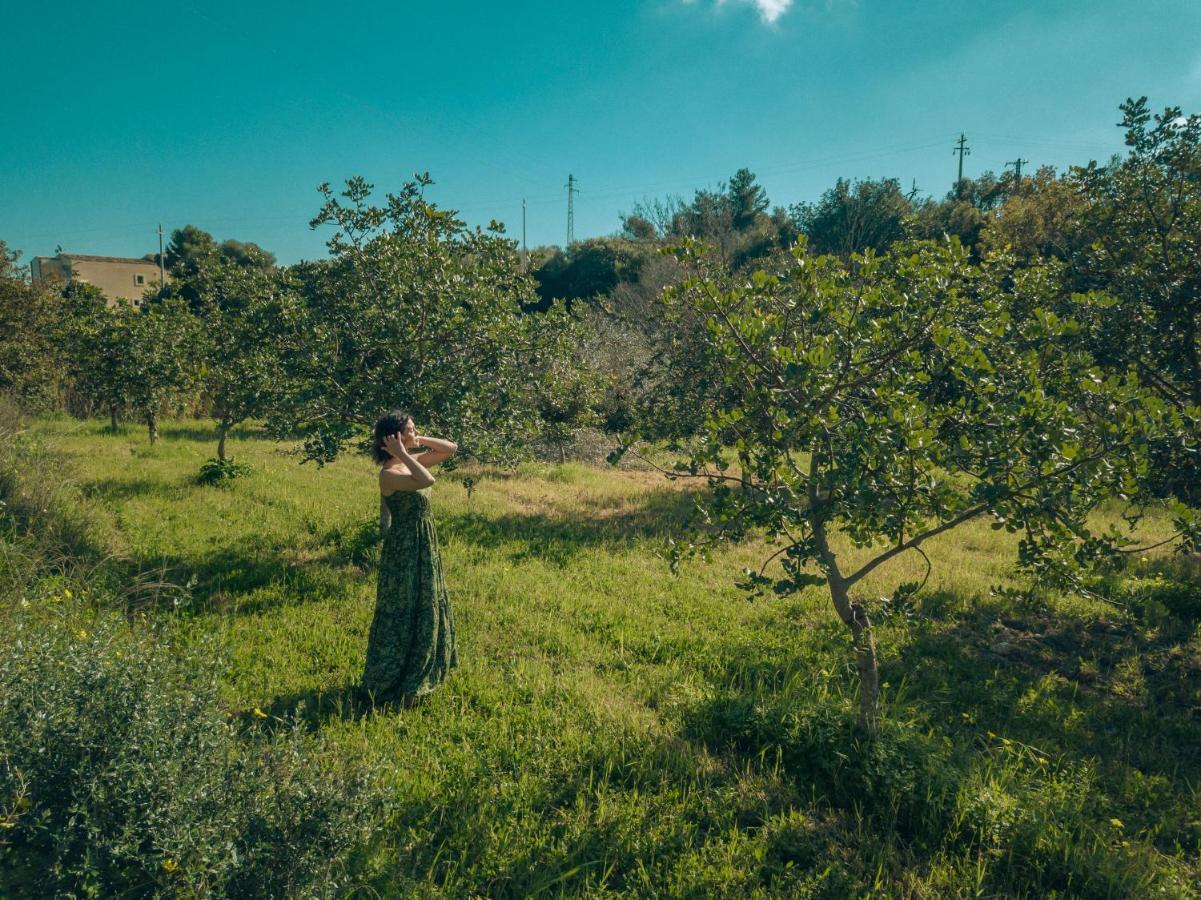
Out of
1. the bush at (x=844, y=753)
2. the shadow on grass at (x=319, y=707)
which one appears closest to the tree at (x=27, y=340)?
the shadow on grass at (x=319, y=707)

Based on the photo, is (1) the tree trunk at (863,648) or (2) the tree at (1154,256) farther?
(2) the tree at (1154,256)

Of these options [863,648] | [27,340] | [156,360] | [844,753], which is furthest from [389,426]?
[27,340]

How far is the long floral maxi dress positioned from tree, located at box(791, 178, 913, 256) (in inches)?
1199

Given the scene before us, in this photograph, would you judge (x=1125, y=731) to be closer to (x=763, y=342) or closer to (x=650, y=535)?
(x=763, y=342)

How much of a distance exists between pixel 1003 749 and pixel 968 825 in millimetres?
1178

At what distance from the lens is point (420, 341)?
7.91 m

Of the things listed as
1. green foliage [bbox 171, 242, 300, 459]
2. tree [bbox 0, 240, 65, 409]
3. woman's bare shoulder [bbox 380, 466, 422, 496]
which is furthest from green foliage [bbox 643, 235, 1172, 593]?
tree [bbox 0, 240, 65, 409]

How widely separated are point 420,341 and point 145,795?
5.68 m

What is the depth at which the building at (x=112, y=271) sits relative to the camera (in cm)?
4616

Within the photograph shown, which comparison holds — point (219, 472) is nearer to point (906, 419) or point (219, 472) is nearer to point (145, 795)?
point (145, 795)

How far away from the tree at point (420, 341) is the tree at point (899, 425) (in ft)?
12.4

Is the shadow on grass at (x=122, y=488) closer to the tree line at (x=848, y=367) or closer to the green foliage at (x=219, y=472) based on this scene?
the green foliage at (x=219, y=472)

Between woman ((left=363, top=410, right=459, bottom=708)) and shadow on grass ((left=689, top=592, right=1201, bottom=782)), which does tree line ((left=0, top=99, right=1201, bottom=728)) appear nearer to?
shadow on grass ((left=689, top=592, right=1201, bottom=782))

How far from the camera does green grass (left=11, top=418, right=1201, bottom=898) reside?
3768mm
